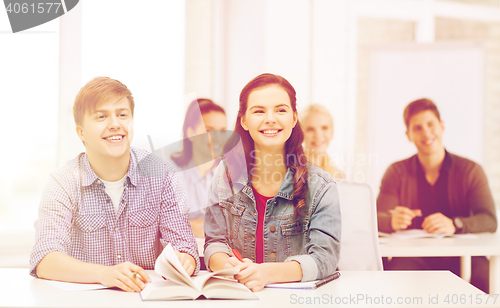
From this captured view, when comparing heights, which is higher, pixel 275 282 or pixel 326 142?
pixel 326 142

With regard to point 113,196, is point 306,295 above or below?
below

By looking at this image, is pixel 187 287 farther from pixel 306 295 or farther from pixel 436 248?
pixel 436 248

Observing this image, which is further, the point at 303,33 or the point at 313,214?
the point at 303,33

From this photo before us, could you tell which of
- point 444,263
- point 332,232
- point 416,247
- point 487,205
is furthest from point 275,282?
point 487,205

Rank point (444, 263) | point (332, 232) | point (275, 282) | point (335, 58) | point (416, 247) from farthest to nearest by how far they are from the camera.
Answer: point (335, 58), point (444, 263), point (416, 247), point (332, 232), point (275, 282)

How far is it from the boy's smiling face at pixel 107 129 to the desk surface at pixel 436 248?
1.11 meters

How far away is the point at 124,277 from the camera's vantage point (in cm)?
101

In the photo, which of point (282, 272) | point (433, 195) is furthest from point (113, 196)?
point (433, 195)

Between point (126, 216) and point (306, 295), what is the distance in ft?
2.15

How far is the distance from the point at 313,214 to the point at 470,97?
7.28 feet

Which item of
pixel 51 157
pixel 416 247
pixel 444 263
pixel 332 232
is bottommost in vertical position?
pixel 444 263

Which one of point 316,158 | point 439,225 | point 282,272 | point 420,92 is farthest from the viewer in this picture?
point 420,92

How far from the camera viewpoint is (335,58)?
317 cm

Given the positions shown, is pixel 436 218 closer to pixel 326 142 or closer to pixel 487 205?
pixel 487 205
